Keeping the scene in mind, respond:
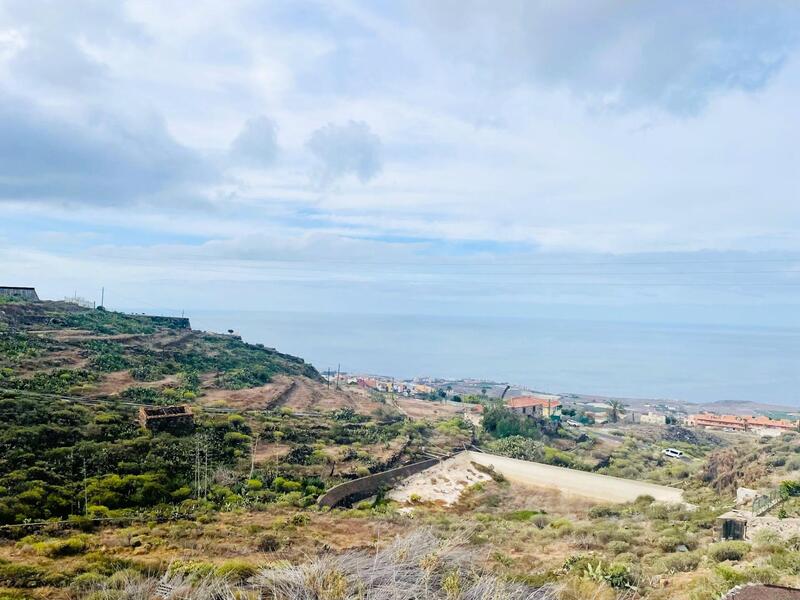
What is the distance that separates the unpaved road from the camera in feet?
80.9

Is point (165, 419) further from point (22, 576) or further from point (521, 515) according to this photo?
point (521, 515)

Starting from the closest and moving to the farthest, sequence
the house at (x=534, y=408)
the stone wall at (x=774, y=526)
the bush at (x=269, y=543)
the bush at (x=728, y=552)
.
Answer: the bush at (x=728, y=552)
the bush at (x=269, y=543)
the stone wall at (x=774, y=526)
the house at (x=534, y=408)

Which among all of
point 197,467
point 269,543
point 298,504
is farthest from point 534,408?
point 269,543

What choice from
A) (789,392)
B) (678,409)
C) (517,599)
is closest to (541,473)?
(517,599)

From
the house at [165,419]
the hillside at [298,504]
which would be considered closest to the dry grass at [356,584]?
the hillside at [298,504]

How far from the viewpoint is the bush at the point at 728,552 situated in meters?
12.7

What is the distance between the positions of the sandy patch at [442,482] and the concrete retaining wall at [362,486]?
50cm

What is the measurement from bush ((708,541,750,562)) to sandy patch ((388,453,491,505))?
515 inches

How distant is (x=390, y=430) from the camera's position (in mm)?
36938

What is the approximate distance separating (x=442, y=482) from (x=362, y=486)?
5164 millimetres

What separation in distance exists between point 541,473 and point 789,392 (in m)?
136

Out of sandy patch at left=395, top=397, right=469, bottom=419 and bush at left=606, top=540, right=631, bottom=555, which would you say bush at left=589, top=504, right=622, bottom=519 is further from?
sandy patch at left=395, top=397, right=469, bottom=419

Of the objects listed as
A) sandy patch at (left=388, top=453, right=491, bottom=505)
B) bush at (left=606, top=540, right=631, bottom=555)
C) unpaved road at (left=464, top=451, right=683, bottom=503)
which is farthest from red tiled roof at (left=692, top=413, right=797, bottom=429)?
bush at (left=606, top=540, right=631, bottom=555)

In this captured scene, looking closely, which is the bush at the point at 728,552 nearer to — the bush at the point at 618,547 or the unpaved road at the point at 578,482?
the bush at the point at 618,547
